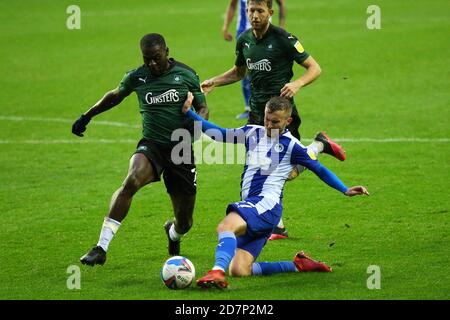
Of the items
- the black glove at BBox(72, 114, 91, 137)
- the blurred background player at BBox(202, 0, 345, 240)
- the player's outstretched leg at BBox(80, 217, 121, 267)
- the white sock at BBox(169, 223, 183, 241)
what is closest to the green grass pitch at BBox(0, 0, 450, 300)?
the player's outstretched leg at BBox(80, 217, 121, 267)

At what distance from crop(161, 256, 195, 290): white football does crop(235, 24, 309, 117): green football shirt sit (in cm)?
256

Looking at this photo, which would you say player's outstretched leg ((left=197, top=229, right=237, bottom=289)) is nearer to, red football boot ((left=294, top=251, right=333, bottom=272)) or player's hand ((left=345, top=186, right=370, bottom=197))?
red football boot ((left=294, top=251, right=333, bottom=272))

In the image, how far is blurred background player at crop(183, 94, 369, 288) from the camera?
29.8 feet

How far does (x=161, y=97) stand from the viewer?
977 centimetres

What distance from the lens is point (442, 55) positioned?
22.7 metres

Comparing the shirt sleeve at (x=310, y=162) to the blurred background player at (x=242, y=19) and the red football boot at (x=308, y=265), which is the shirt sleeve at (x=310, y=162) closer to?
the red football boot at (x=308, y=265)

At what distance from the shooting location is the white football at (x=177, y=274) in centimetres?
862

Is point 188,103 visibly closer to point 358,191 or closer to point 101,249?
point 101,249

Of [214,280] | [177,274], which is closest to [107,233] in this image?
[177,274]

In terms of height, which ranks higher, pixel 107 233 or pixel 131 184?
pixel 131 184

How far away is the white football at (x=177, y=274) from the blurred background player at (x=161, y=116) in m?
1.01

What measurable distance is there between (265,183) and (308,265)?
86 centimetres
